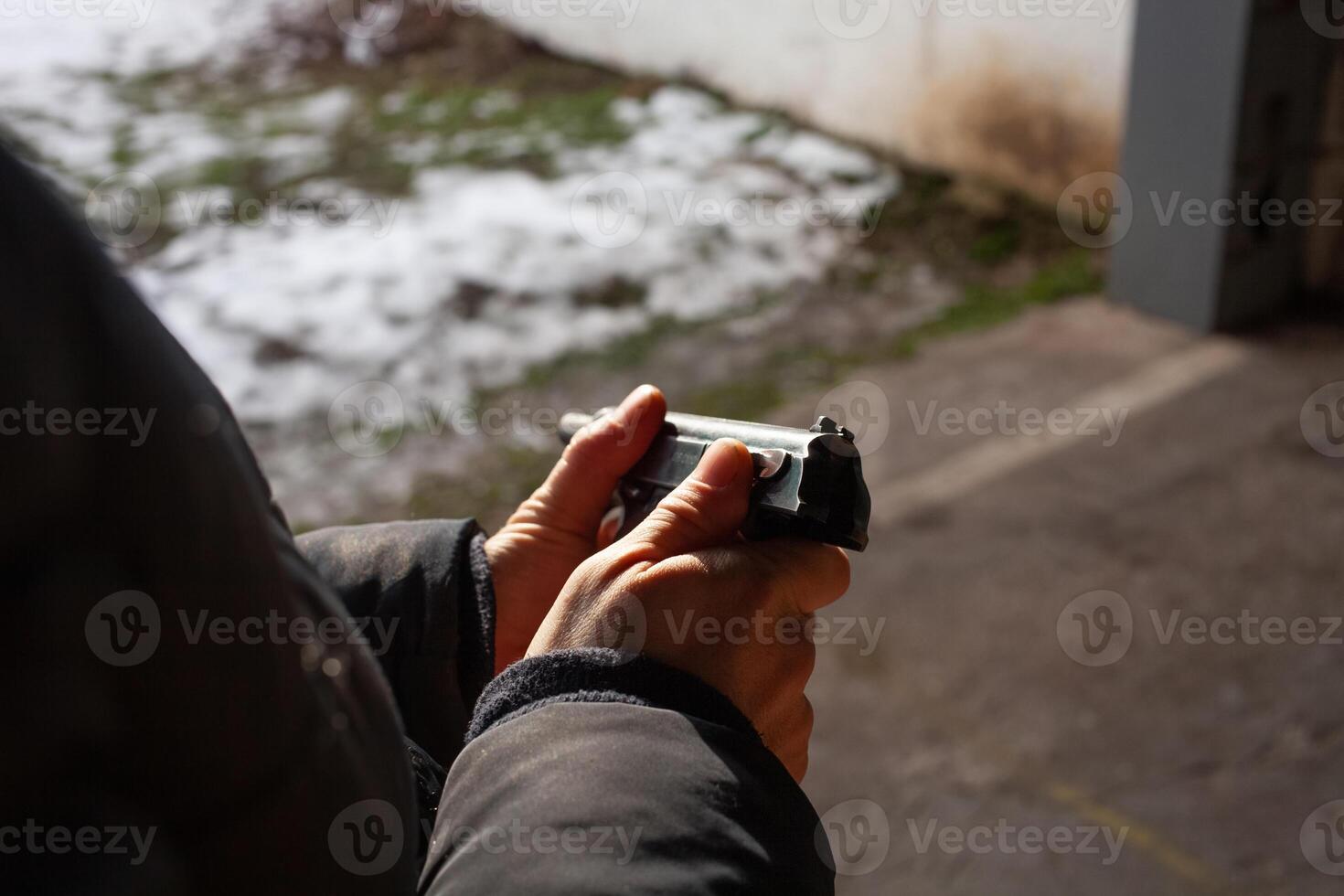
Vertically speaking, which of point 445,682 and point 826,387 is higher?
point 445,682

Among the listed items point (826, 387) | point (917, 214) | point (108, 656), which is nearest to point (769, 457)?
point (108, 656)

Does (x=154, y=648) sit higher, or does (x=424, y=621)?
(x=154, y=648)

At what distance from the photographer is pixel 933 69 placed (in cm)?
460

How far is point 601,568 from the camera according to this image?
1.03m

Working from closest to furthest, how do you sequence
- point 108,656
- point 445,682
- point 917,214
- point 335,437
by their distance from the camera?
point 108,656 → point 445,682 → point 335,437 → point 917,214

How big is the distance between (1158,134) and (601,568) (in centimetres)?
309

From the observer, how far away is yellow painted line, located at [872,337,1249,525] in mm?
3076

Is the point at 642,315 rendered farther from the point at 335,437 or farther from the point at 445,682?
the point at 445,682

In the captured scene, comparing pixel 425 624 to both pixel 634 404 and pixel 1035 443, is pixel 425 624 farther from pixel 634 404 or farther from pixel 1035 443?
pixel 1035 443

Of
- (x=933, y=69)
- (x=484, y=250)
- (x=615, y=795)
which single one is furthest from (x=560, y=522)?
(x=933, y=69)

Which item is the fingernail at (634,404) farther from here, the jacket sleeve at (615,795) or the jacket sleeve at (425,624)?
the jacket sleeve at (615,795)

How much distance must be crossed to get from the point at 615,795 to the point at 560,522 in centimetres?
57

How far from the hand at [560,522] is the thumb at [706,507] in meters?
0.18

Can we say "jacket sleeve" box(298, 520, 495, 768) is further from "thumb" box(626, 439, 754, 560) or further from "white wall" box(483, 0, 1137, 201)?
→ "white wall" box(483, 0, 1137, 201)
